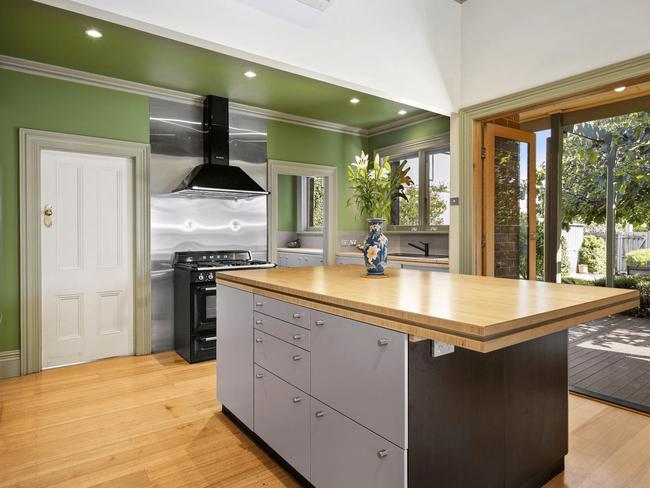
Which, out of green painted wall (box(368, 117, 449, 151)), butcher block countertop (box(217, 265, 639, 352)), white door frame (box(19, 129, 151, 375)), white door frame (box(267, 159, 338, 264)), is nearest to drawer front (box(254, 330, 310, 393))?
butcher block countertop (box(217, 265, 639, 352))

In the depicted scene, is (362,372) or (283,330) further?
(283,330)

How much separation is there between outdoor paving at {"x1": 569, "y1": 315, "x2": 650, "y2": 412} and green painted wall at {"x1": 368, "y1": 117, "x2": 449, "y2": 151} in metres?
2.70

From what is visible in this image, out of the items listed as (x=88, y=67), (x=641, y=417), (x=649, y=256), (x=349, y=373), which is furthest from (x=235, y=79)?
(x=649, y=256)

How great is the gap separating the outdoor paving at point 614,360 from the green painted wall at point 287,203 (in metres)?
4.37

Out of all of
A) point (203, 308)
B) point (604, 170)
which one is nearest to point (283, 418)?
point (203, 308)

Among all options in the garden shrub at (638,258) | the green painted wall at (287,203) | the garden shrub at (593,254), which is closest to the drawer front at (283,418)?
the garden shrub at (638,258)

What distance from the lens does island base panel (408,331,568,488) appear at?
1371 millimetres

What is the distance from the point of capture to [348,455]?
5.11ft

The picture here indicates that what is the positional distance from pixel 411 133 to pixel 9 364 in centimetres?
472

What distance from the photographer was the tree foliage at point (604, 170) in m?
4.74

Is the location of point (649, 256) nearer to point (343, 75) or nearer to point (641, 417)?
point (641, 417)

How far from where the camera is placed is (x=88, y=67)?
3.57m

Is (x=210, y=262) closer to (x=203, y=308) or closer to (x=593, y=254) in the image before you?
(x=203, y=308)

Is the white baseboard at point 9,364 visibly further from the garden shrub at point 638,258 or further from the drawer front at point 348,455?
the garden shrub at point 638,258
